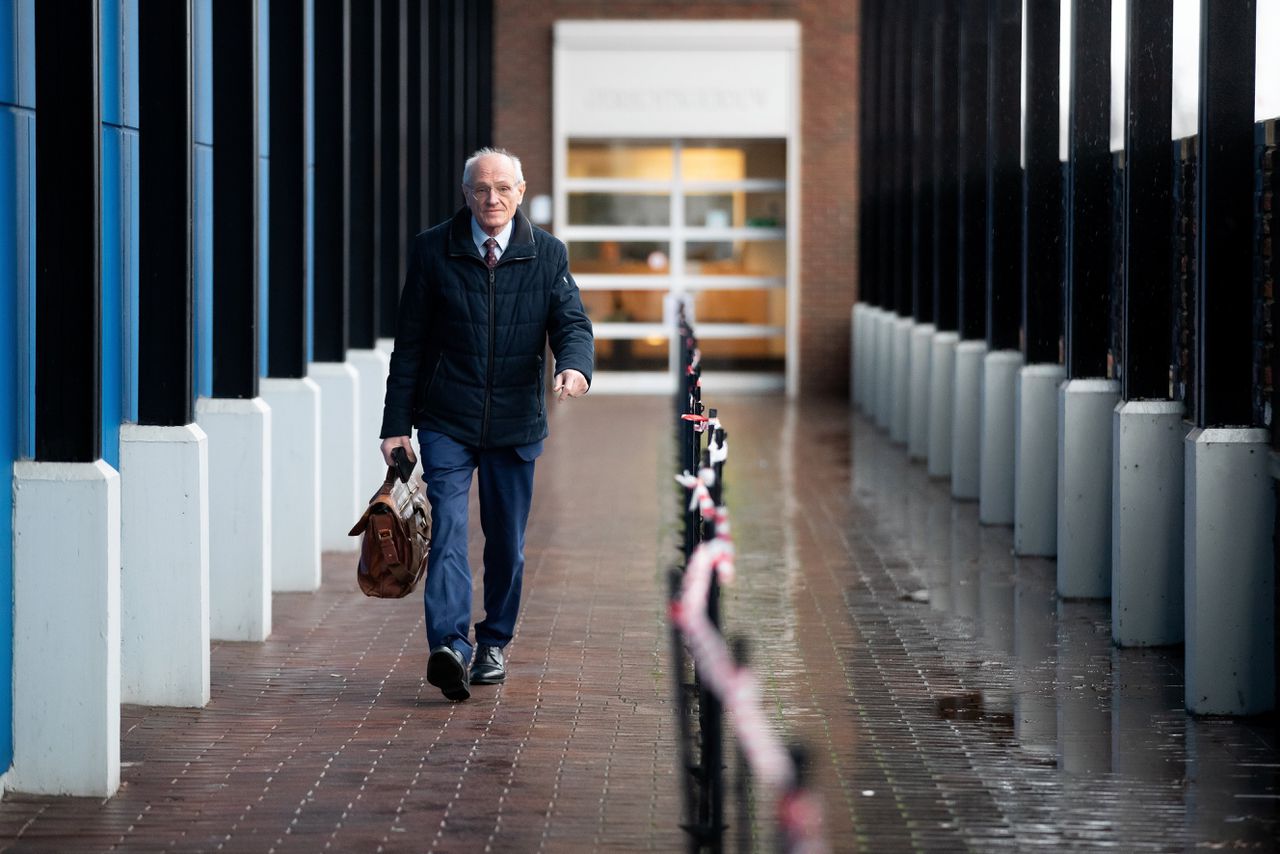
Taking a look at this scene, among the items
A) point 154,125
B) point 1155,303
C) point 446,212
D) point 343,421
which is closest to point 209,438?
point 154,125

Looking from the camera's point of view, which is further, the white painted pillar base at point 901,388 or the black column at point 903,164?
the black column at point 903,164

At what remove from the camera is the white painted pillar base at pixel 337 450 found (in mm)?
11617

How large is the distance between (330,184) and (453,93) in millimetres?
9499

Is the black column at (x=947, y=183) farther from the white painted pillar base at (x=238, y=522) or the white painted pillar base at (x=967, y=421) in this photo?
the white painted pillar base at (x=238, y=522)

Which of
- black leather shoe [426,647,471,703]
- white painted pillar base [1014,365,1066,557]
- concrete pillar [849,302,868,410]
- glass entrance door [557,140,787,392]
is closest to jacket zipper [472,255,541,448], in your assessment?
black leather shoe [426,647,471,703]

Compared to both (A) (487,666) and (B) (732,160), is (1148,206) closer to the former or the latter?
(A) (487,666)

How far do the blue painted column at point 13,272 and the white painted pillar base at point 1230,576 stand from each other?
4015 mm

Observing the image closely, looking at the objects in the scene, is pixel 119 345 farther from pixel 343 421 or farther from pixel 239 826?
pixel 343 421

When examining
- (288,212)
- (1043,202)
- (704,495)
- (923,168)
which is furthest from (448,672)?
(923,168)

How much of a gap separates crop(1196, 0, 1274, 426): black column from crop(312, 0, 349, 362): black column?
5.49m

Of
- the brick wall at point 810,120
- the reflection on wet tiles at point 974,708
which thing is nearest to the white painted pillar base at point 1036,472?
the reflection on wet tiles at point 974,708

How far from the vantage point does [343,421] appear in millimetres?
11695

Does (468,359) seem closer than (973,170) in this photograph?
Yes

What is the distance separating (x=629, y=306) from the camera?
88.5 ft
